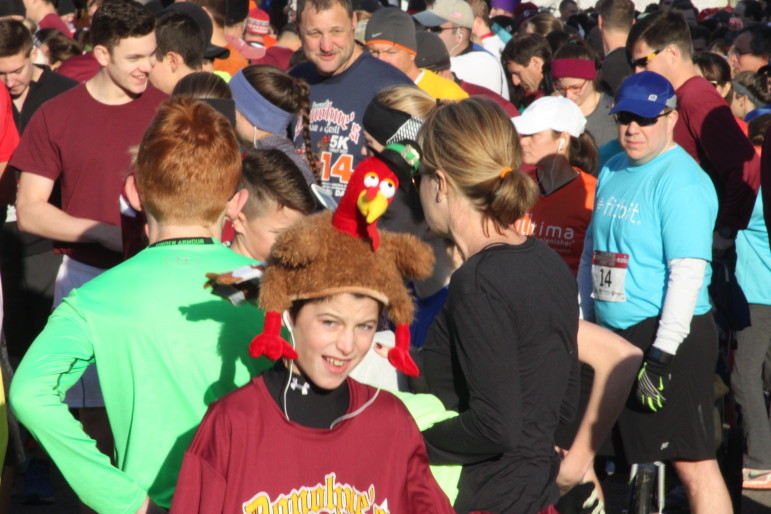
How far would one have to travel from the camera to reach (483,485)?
9.05 feet

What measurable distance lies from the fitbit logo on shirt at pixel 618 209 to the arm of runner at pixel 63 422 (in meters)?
2.63

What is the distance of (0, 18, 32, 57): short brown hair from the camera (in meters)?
5.58

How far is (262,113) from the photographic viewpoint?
4.57m

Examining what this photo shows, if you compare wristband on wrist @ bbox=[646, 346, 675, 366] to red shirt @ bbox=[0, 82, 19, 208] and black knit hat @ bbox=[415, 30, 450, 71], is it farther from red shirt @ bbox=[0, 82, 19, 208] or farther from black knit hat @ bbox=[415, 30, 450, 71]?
black knit hat @ bbox=[415, 30, 450, 71]

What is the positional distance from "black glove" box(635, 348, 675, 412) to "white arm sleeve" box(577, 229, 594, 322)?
54cm

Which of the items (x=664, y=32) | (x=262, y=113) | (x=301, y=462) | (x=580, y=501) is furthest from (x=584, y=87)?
(x=301, y=462)

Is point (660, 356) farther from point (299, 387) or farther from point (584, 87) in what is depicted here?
point (584, 87)

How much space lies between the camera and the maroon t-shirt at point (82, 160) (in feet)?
14.2

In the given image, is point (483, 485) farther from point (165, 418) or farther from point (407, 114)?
point (407, 114)

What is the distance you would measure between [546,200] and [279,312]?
8.98 ft

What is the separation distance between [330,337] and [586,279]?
101 inches

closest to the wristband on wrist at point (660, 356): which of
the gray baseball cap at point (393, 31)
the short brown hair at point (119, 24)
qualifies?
the short brown hair at point (119, 24)

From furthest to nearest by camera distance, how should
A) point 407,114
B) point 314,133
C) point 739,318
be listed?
point 314,133 < point 739,318 < point 407,114

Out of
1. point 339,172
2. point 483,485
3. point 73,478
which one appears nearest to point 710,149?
point 339,172
